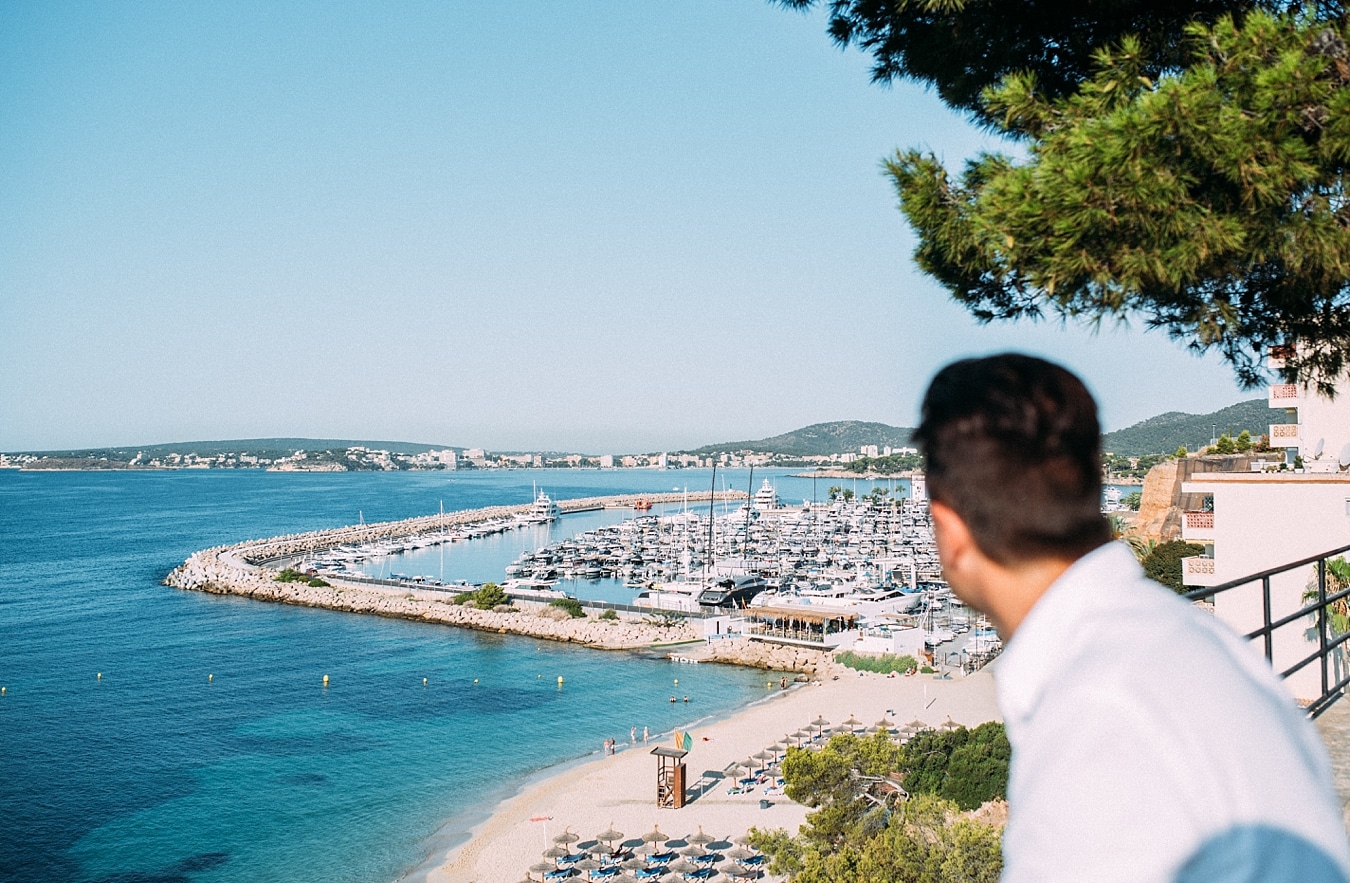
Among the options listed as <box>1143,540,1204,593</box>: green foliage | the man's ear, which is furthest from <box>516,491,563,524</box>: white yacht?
the man's ear

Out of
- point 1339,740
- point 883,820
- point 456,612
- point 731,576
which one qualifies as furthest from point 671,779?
point 731,576

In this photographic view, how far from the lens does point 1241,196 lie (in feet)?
9.98

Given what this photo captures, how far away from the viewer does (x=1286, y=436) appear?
2102cm

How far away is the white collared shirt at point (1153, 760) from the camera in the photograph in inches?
27.7

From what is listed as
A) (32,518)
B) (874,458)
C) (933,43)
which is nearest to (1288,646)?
(933,43)

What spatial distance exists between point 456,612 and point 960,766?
28258 millimetres

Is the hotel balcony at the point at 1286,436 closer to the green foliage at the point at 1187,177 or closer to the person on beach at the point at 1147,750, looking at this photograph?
→ the green foliage at the point at 1187,177

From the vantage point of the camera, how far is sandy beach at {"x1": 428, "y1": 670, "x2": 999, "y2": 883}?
1653 centimetres

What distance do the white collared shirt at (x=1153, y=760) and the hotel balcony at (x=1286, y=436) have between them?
2346cm

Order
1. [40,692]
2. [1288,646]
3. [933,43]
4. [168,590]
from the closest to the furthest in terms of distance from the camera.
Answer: [933,43], [1288,646], [40,692], [168,590]

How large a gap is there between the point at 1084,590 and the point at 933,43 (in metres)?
4.44

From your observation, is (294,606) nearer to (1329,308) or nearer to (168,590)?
(168,590)

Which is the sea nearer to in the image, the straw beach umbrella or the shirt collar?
the straw beach umbrella

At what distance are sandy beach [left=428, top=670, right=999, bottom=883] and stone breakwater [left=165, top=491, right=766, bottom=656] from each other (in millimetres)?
5687
